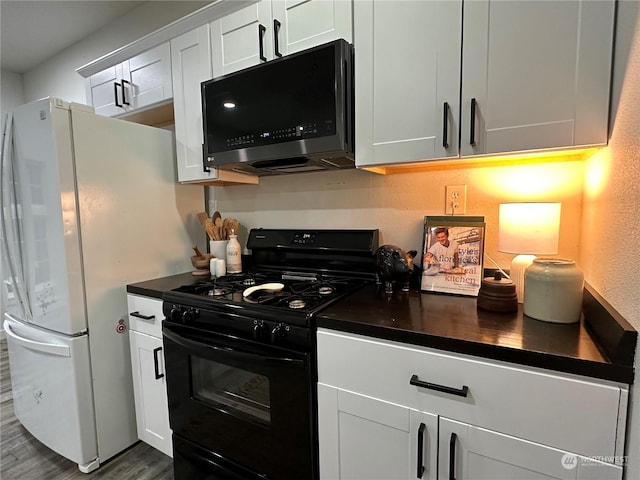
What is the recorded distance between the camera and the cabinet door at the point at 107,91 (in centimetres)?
205

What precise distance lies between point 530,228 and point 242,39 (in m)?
1.50

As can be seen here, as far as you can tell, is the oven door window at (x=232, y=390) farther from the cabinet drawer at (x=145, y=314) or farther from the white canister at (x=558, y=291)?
the white canister at (x=558, y=291)

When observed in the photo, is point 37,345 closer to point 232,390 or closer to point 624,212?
point 232,390

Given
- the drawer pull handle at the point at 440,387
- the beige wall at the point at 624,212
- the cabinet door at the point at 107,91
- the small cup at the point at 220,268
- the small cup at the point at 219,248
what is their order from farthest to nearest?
the cabinet door at the point at 107,91 < the small cup at the point at 219,248 < the small cup at the point at 220,268 < the drawer pull handle at the point at 440,387 < the beige wall at the point at 624,212

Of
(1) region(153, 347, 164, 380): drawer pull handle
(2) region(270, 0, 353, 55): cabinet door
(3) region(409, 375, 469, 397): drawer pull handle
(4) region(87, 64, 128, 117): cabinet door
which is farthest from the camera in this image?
(4) region(87, 64, 128, 117): cabinet door

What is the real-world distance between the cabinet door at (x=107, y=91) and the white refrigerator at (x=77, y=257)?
0.52m

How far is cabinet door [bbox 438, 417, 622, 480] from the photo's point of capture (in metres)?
0.76

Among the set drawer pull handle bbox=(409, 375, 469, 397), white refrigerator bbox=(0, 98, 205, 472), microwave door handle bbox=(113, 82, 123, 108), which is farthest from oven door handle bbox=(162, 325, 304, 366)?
microwave door handle bbox=(113, 82, 123, 108)

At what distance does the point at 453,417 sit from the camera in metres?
0.90

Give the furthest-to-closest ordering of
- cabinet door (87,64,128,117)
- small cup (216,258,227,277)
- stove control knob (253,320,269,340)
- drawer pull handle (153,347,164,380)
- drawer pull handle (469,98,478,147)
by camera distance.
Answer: cabinet door (87,64,128,117) < small cup (216,258,227,277) < drawer pull handle (153,347,164,380) < stove control knob (253,320,269,340) < drawer pull handle (469,98,478,147)

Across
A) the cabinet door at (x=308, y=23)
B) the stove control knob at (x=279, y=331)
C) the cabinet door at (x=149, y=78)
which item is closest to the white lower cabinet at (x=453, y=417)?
the stove control knob at (x=279, y=331)

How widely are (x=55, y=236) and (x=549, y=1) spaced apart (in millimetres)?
2126

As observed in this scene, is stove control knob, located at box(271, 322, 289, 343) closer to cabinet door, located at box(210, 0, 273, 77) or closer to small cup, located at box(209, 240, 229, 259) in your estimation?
small cup, located at box(209, 240, 229, 259)

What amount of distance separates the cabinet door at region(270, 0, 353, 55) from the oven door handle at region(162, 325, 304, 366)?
1262 millimetres
